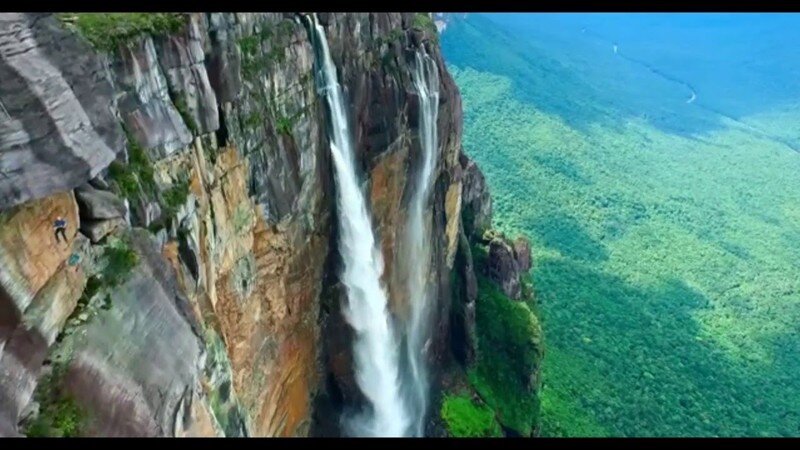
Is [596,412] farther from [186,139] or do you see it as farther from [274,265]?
[186,139]

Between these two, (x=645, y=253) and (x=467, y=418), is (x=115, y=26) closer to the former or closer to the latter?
(x=467, y=418)

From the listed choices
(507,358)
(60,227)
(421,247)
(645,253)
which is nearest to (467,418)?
(507,358)

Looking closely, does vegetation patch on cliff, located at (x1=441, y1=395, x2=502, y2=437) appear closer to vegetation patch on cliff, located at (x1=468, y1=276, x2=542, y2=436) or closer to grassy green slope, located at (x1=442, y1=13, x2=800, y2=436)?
vegetation patch on cliff, located at (x1=468, y1=276, x2=542, y2=436)

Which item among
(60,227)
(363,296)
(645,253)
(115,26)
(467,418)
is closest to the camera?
(60,227)

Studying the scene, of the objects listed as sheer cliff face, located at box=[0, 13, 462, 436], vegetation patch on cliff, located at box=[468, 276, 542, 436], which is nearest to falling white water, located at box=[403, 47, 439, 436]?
sheer cliff face, located at box=[0, 13, 462, 436]

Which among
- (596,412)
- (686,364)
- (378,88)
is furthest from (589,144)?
(378,88)
